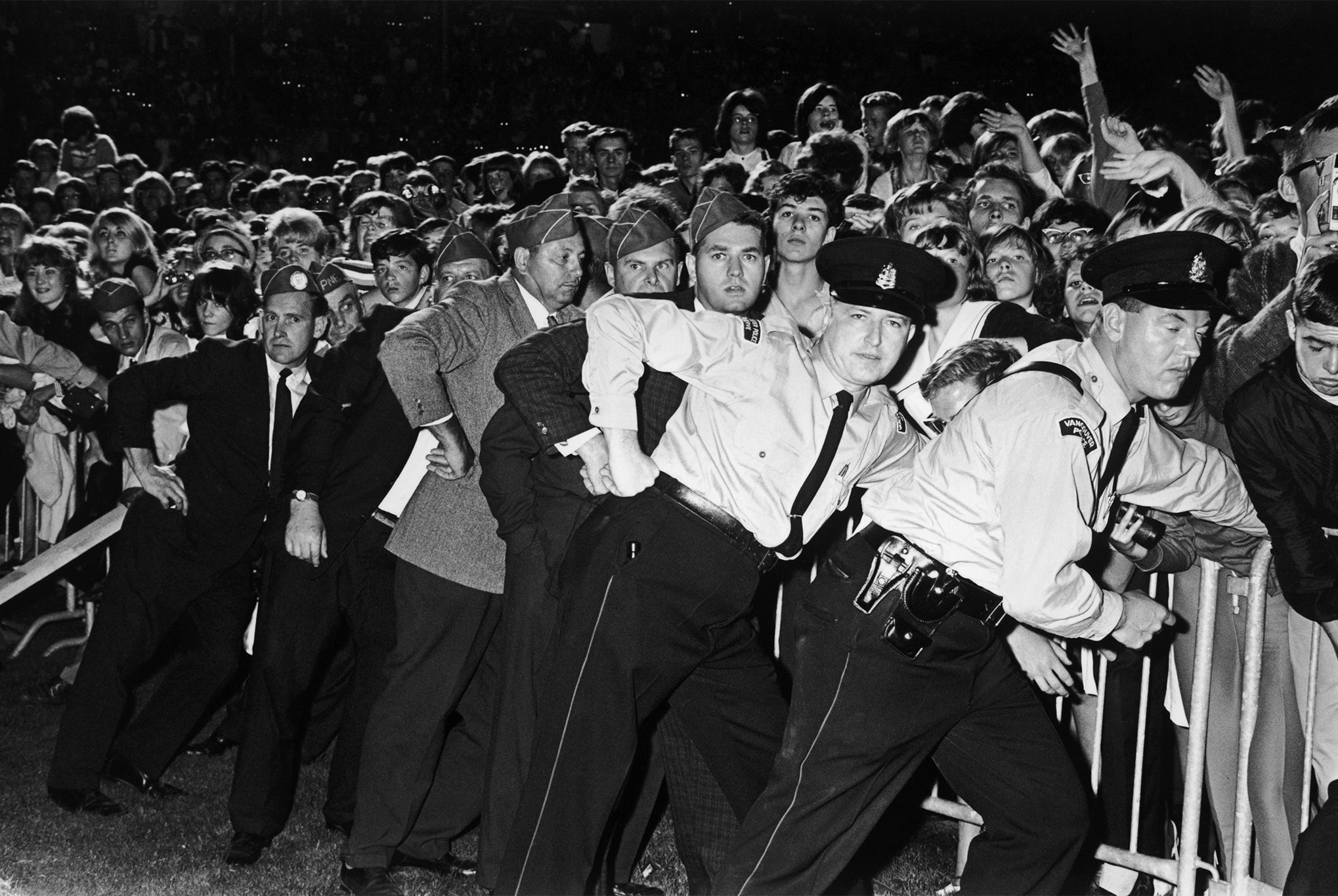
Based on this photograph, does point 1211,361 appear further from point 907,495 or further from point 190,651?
point 190,651

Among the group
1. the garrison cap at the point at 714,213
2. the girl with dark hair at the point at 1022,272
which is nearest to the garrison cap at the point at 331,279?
the garrison cap at the point at 714,213

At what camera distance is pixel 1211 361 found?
4.29 m

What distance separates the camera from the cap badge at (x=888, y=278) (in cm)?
361

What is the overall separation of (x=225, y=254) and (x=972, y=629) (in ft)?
17.2

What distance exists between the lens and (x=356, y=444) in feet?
16.3

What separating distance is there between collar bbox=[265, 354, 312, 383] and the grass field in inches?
67.2

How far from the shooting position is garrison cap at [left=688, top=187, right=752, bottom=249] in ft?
14.4

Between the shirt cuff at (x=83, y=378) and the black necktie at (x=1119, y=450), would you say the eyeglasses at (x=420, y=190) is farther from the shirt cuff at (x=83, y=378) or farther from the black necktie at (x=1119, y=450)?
the black necktie at (x=1119, y=450)

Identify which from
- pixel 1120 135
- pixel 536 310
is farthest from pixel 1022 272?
pixel 536 310

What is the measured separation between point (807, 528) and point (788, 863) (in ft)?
2.92

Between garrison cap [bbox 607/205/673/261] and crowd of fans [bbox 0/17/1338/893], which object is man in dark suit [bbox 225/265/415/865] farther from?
garrison cap [bbox 607/205/673/261]

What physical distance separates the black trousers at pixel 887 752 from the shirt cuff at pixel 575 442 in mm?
871

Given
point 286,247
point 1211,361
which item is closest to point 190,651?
point 286,247

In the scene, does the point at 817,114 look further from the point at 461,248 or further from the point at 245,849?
the point at 245,849
